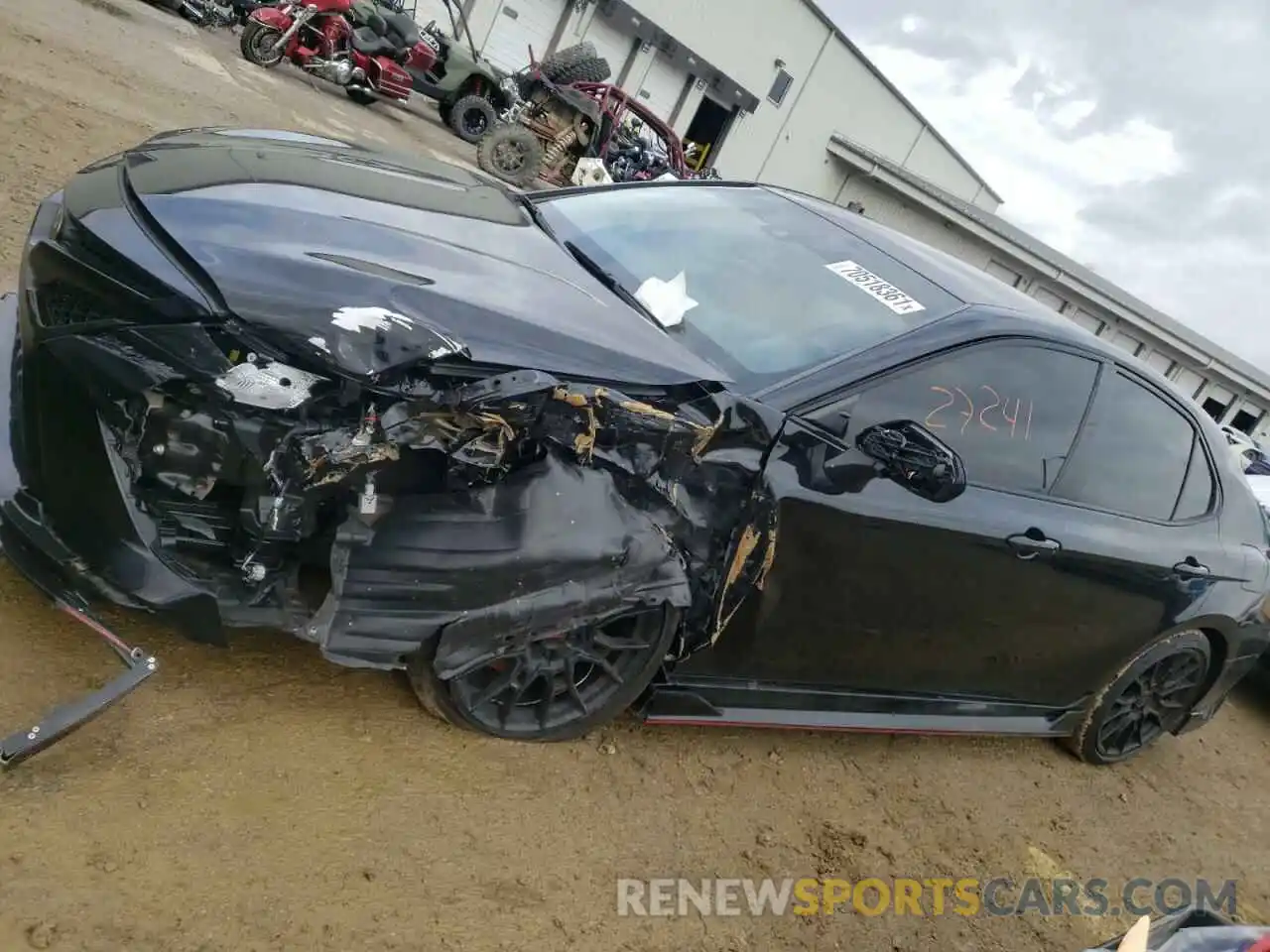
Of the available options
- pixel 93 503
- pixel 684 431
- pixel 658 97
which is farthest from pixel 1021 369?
pixel 658 97

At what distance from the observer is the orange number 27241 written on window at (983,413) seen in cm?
A: 286

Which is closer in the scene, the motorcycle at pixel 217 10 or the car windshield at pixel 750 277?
the car windshield at pixel 750 277

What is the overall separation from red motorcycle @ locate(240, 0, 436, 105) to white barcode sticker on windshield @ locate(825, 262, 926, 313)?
10.2 m

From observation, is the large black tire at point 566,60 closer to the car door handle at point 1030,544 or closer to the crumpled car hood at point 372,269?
the crumpled car hood at point 372,269

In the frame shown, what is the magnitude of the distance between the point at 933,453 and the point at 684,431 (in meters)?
0.66

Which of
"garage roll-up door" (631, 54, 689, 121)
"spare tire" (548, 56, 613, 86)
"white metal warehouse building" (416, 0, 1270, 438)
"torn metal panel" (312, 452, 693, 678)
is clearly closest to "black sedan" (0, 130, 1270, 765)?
"torn metal panel" (312, 452, 693, 678)

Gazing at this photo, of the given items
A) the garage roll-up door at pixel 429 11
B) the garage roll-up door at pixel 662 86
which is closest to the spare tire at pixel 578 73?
the garage roll-up door at pixel 429 11

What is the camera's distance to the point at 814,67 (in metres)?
27.4

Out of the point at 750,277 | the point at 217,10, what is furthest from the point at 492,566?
the point at 217,10

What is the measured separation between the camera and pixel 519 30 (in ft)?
72.9

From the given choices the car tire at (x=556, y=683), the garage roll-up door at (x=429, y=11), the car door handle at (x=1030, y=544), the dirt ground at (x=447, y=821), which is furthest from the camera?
the garage roll-up door at (x=429, y=11)

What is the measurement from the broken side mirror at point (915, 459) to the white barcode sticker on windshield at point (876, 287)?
1.53 ft

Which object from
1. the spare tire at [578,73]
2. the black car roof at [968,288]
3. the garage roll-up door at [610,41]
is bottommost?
the black car roof at [968,288]

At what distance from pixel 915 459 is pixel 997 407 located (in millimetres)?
681
